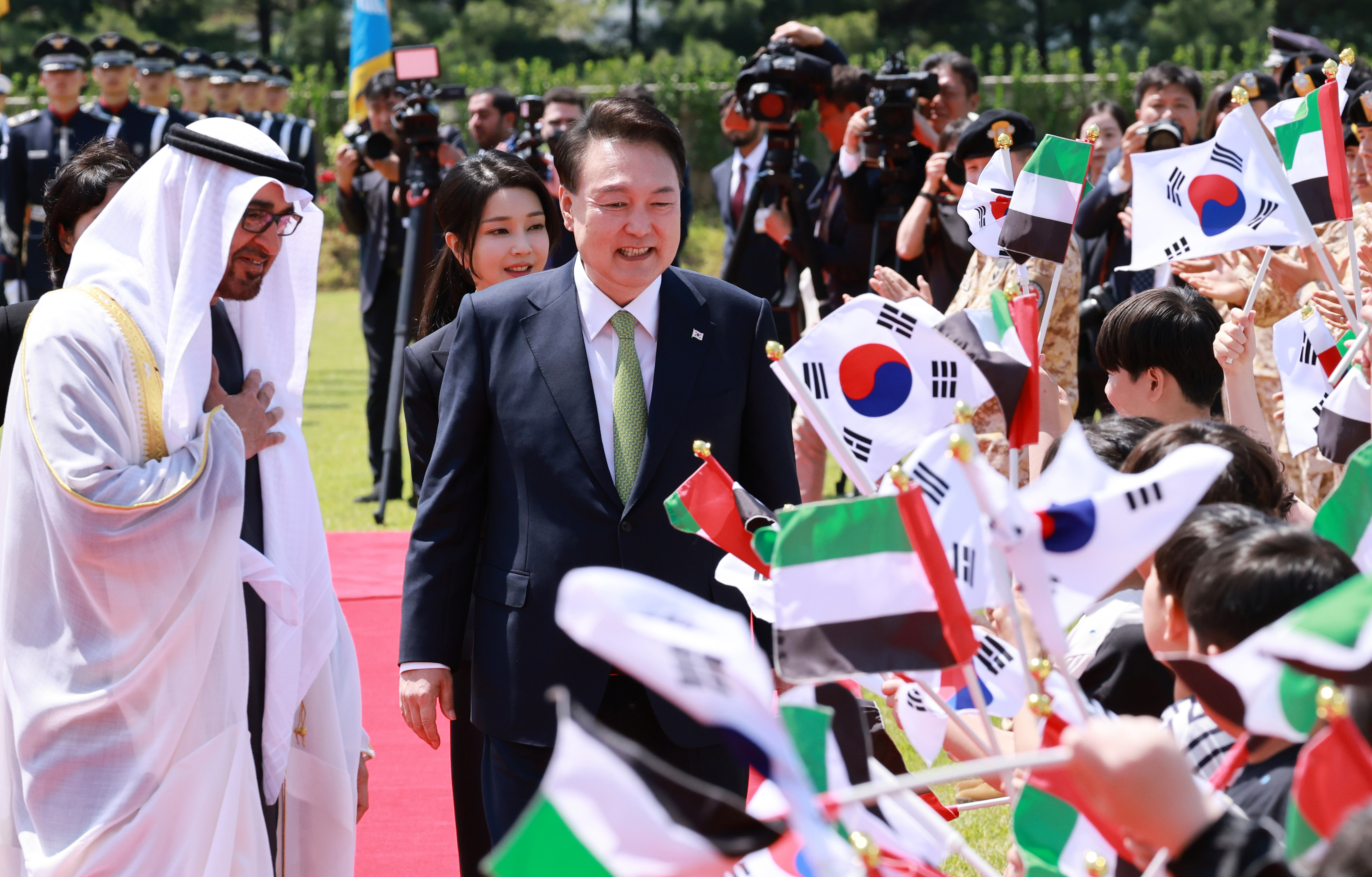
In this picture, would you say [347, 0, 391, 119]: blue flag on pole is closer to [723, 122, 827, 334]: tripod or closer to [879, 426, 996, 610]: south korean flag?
[723, 122, 827, 334]: tripod

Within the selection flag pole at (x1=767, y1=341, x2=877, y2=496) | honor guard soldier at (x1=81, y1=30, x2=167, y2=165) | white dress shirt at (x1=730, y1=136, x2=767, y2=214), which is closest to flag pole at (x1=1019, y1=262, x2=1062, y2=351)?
flag pole at (x1=767, y1=341, x2=877, y2=496)

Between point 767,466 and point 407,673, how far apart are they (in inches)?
24.8

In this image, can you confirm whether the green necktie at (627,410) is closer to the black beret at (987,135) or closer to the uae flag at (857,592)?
the uae flag at (857,592)

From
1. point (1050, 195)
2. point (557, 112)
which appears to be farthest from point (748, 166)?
point (1050, 195)

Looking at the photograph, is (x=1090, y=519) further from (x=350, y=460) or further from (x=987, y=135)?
(x=350, y=460)

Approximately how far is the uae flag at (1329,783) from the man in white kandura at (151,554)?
1.71 meters

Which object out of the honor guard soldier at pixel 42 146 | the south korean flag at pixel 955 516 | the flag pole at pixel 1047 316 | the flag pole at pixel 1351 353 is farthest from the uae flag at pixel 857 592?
the honor guard soldier at pixel 42 146

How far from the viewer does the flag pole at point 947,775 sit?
3.37 ft

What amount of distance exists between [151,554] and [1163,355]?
6.15ft

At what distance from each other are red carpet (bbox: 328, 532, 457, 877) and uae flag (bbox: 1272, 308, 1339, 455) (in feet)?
6.30

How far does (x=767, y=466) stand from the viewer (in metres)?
2.25

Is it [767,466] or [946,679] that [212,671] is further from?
[946,679]

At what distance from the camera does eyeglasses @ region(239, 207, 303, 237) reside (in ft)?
7.88

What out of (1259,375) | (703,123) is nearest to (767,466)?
(1259,375)
